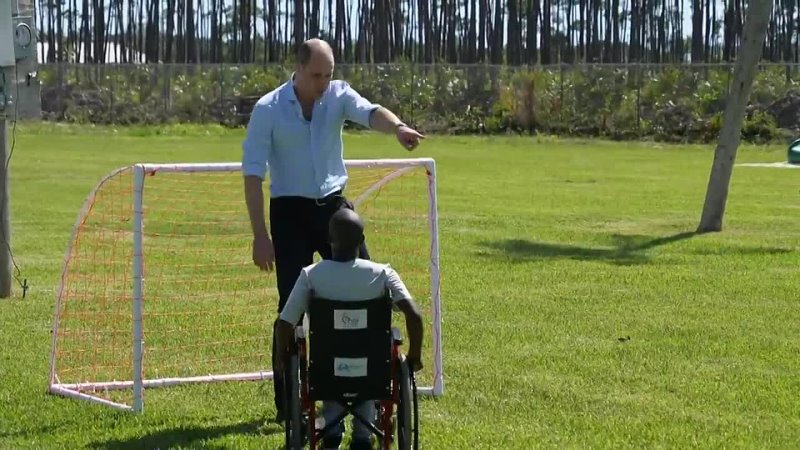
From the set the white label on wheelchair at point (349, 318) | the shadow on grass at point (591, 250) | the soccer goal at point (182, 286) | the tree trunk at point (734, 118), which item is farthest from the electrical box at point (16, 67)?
the tree trunk at point (734, 118)

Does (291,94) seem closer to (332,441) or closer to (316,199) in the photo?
(316,199)

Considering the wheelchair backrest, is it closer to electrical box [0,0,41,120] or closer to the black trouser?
the black trouser

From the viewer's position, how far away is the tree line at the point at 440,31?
79000 millimetres

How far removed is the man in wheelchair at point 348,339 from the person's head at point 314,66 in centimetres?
111

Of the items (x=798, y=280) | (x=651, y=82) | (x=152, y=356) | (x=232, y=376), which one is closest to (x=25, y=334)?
(x=152, y=356)

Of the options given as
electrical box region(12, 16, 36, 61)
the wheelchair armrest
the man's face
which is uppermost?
electrical box region(12, 16, 36, 61)

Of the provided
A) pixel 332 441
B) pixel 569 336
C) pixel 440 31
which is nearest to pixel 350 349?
pixel 332 441

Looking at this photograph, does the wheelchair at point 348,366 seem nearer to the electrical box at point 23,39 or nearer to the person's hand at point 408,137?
the person's hand at point 408,137

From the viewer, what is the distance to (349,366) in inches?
253

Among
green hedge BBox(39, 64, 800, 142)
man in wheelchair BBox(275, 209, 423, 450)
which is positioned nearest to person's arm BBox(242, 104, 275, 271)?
man in wheelchair BBox(275, 209, 423, 450)

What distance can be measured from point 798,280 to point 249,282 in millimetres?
5164

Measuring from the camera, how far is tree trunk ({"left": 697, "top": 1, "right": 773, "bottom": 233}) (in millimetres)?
18719

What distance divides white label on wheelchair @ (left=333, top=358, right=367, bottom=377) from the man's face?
1.60 metres

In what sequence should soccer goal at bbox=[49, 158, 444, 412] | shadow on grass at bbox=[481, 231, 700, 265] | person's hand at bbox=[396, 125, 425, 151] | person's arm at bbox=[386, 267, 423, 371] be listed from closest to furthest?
person's arm at bbox=[386, 267, 423, 371] → person's hand at bbox=[396, 125, 425, 151] → soccer goal at bbox=[49, 158, 444, 412] → shadow on grass at bbox=[481, 231, 700, 265]
